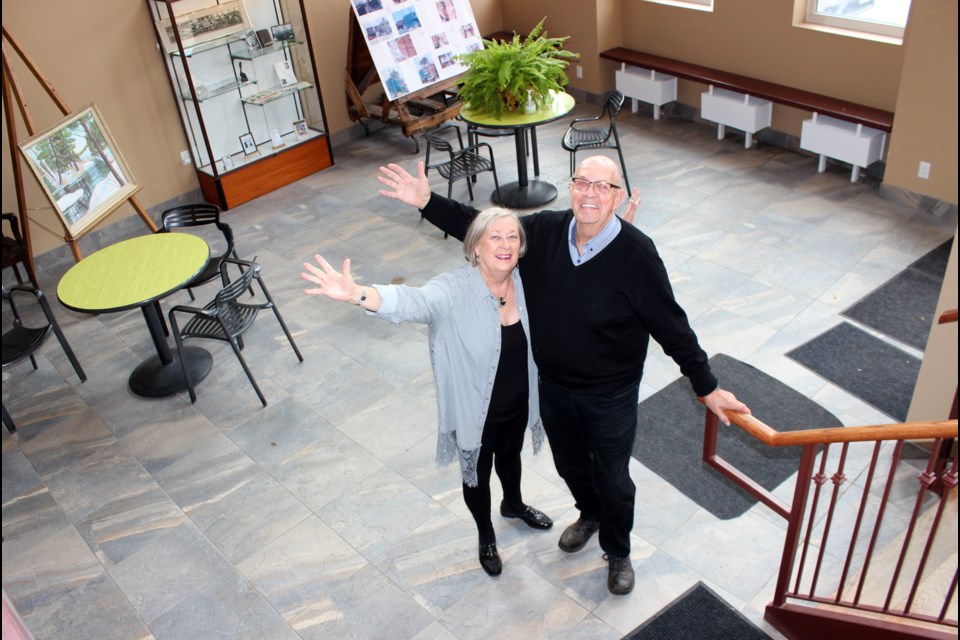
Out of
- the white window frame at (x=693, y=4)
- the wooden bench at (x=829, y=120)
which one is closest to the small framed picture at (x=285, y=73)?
the white window frame at (x=693, y=4)

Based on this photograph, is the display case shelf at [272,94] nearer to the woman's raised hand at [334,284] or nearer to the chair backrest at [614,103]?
the chair backrest at [614,103]

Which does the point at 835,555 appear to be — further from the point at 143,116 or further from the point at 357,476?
the point at 143,116

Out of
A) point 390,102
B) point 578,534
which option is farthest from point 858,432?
point 390,102

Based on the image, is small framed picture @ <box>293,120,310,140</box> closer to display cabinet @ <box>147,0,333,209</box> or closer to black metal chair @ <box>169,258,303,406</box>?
display cabinet @ <box>147,0,333,209</box>

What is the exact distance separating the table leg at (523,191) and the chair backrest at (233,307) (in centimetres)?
284

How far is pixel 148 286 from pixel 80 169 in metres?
1.92

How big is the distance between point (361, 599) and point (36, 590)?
1.72m

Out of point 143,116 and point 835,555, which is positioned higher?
point 143,116

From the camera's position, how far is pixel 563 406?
11.0 ft

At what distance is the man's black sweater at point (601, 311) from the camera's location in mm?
2959

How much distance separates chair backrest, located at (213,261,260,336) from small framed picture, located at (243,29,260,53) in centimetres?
340

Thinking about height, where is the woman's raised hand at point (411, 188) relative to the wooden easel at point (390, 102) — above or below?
above

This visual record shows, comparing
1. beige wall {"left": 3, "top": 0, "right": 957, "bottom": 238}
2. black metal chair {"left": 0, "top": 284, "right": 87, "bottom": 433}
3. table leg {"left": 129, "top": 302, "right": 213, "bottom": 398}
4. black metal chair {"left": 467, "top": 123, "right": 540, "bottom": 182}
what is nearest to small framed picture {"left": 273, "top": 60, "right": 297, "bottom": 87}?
beige wall {"left": 3, "top": 0, "right": 957, "bottom": 238}

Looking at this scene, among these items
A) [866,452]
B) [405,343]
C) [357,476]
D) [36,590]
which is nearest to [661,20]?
[405,343]
